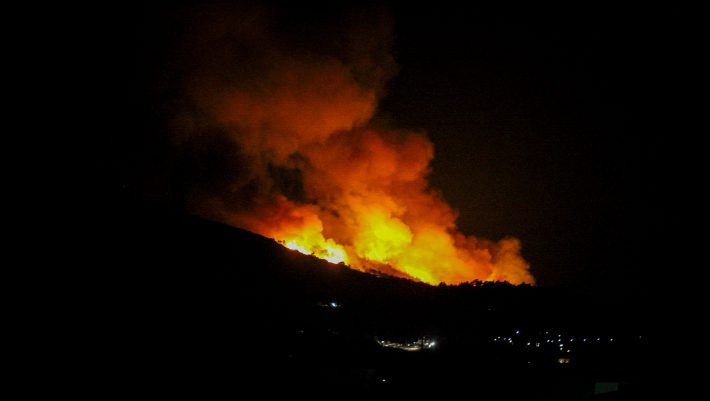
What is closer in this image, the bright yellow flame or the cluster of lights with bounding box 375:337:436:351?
the cluster of lights with bounding box 375:337:436:351

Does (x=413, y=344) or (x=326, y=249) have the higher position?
(x=326, y=249)

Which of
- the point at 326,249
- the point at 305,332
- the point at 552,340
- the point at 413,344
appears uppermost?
the point at 326,249

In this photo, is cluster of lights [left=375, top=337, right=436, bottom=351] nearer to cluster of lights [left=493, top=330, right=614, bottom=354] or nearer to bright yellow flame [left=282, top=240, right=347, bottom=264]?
cluster of lights [left=493, top=330, right=614, bottom=354]

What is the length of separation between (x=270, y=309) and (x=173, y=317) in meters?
4.66

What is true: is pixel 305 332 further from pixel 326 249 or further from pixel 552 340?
pixel 326 249

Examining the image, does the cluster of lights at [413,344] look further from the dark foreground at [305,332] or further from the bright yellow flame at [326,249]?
the bright yellow flame at [326,249]

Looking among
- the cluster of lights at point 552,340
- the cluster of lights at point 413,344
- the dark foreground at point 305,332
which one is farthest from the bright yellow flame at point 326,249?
the cluster of lights at point 413,344

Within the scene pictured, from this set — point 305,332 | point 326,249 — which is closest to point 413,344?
point 305,332

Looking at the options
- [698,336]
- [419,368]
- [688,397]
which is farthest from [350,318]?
[688,397]

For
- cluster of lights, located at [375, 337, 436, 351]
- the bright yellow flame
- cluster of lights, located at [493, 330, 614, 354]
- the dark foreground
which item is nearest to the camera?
the dark foreground

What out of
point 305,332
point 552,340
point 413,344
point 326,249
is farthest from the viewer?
point 326,249

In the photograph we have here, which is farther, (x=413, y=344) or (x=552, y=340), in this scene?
(x=552, y=340)

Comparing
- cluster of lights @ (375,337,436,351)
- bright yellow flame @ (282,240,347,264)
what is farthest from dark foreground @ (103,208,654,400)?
bright yellow flame @ (282,240,347,264)

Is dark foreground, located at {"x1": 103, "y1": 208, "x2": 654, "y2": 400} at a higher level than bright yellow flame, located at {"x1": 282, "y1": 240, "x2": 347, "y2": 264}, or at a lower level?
lower
